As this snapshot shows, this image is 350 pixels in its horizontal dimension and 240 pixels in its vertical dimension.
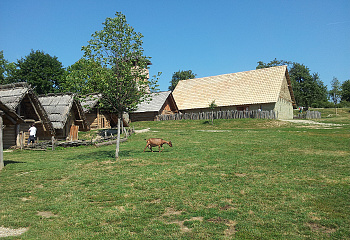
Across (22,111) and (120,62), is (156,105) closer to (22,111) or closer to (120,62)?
(22,111)

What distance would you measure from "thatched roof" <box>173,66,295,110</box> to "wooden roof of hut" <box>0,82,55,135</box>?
31050mm

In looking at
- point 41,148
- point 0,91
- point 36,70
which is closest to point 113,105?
point 41,148

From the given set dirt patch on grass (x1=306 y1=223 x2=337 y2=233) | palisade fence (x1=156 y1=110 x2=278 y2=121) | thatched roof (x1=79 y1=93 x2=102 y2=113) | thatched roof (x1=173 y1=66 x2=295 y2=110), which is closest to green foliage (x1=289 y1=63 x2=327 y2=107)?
thatched roof (x1=173 y1=66 x2=295 y2=110)

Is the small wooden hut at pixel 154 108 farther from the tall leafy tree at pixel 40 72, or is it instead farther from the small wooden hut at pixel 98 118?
the tall leafy tree at pixel 40 72

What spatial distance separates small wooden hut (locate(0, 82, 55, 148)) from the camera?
21.5 meters

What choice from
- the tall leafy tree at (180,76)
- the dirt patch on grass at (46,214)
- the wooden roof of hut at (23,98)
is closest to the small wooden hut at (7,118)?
the wooden roof of hut at (23,98)

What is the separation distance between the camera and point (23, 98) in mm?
22609

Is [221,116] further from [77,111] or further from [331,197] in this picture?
[331,197]

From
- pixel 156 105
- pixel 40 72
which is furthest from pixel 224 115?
pixel 40 72

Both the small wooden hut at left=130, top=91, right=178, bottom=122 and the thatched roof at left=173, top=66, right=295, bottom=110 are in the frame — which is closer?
the thatched roof at left=173, top=66, right=295, bottom=110

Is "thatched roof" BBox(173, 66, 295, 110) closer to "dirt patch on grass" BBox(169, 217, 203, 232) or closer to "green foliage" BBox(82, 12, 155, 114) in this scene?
"green foliage" BBox(82, 12, 155, 114)

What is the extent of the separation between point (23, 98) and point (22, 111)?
1441 millimetres

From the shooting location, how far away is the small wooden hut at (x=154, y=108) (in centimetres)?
4878

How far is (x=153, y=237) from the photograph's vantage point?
18.7 feet
